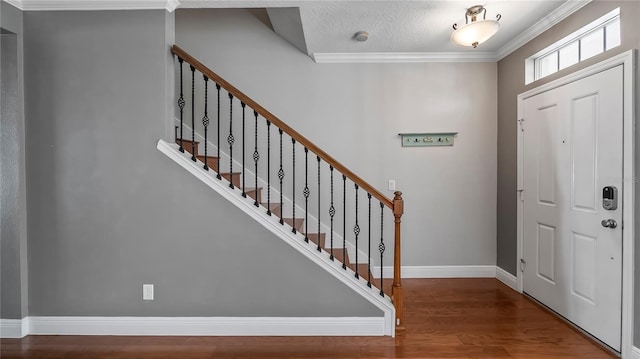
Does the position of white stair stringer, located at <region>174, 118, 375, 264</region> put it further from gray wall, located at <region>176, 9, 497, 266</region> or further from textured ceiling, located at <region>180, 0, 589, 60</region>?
textured ceiling, located at <region>180, 0, 589, 60</region>

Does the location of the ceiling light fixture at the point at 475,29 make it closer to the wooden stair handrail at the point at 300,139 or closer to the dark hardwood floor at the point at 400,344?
the wooden stair handrail at the point at 300,139

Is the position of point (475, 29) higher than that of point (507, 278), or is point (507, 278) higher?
point (475, 29)

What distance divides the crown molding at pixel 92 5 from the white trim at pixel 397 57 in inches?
62.7

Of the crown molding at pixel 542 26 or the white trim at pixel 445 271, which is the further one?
the white trim at pixel 445 271

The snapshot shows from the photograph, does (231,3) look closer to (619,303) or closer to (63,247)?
(63,247)

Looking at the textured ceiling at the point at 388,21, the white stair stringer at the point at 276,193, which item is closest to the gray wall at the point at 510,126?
the textured ceiling at the point at 388,21

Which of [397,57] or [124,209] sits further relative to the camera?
[397,57]

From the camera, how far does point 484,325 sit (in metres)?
2.53

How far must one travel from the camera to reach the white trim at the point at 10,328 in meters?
2.35

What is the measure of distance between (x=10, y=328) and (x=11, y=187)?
3.56 ft

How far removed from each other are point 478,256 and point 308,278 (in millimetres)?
2294

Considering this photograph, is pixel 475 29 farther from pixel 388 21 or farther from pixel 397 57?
pixel 397 57

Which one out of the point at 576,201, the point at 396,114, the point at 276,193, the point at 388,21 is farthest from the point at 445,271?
the point at 388,21

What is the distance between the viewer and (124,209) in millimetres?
2393
